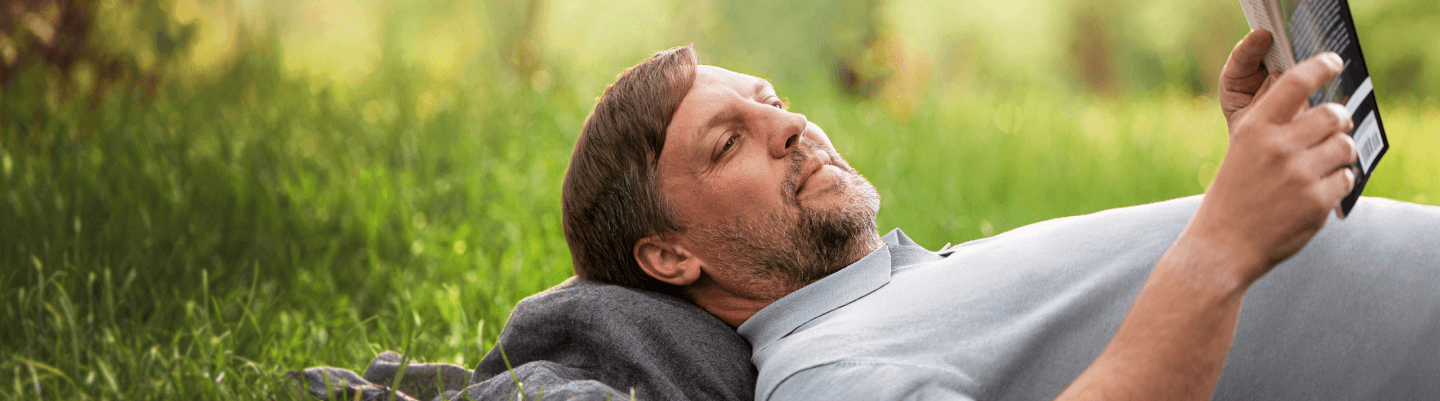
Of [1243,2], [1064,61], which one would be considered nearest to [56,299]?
[1243,2]

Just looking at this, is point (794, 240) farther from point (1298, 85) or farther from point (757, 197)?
point (1298, 85)

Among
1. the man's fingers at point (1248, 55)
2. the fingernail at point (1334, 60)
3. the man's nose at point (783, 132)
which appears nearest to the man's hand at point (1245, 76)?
the man's fingers at point (1248, 55)

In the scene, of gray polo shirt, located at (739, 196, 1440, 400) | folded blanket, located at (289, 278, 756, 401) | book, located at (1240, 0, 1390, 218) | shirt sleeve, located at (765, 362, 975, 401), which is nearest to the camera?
book, located at (1240, 0, 1390, 218)

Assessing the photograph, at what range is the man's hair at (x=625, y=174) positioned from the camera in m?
2.06

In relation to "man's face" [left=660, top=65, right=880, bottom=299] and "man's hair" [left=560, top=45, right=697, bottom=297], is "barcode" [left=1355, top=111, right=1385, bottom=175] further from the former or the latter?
"man's hair" [left=560, top=45, right=697, bottom=297]

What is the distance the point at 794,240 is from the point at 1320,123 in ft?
3.30

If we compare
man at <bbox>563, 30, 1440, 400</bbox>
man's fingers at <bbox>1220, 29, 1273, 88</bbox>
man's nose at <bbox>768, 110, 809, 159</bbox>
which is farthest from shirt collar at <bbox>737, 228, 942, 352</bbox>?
man's fingers at <bbox>1220, 29, 1273, 88</bbox>

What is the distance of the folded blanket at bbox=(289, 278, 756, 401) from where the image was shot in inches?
69.7

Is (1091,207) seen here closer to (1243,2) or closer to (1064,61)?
(1243,2)

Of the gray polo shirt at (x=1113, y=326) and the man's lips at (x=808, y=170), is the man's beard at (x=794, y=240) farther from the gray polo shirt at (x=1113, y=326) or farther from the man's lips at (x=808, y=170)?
the gray polo shirt at (x=1113, y=326)

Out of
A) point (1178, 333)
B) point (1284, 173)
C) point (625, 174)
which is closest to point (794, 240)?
point (625, 174)

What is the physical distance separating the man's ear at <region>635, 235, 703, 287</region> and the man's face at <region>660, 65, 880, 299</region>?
30mm

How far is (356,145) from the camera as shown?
5852 mm

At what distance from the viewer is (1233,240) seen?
121cm
